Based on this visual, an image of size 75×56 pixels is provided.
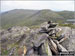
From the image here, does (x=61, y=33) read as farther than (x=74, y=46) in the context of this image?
Yes

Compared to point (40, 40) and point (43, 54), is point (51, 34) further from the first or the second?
point (43, 54)

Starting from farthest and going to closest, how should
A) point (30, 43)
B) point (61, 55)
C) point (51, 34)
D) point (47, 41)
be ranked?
point (51, 34)
point (30, 43)
point (47, 41)
point (61, 55)

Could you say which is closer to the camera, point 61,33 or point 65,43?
point 65,43

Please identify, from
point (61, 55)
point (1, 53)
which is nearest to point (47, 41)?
point (61, 55)

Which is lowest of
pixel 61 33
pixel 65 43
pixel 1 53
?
pixel 1 53

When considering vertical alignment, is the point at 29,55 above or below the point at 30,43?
below

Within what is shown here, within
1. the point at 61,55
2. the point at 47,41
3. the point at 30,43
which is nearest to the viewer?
the point at 61,55

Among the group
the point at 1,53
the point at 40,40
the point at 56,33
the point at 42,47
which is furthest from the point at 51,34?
the point at 1,53

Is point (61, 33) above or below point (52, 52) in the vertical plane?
above

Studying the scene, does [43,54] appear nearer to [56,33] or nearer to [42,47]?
[42,47]
